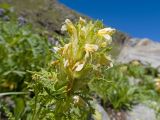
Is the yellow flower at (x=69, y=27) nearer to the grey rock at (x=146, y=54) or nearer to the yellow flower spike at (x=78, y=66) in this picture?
the yellow flower spike at (x=78, y=66)

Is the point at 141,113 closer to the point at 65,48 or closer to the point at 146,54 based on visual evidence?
the point at 65,48

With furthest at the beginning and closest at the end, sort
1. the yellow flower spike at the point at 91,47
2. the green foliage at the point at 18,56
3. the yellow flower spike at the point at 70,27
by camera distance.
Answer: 1. the green foliage at the point at 18,56
2. the yellow flower spike at the point at 70,27
3. the yellow flower spike at the point at 91,47

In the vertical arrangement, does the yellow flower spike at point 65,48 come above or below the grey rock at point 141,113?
above

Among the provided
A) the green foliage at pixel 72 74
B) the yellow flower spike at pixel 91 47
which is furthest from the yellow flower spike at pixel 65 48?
A: the yellow flower spike at pixel 91 47

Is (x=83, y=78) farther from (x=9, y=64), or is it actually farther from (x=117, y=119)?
(x=117, y=119)

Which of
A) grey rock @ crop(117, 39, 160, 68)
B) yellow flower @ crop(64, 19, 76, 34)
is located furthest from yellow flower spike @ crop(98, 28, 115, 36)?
grey rock @ crop(117, 39, 160, 68)

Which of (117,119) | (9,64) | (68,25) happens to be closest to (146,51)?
(117,119)

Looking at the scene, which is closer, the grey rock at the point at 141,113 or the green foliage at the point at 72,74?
the green foliage at the point at 72,74
